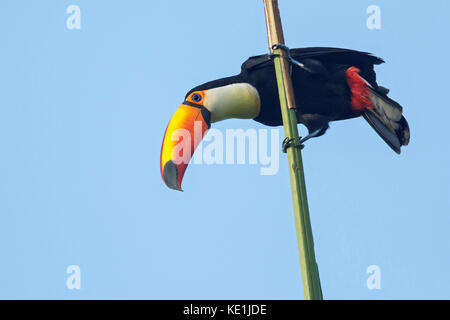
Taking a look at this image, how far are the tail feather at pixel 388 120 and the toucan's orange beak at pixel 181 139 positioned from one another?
60.0 inches

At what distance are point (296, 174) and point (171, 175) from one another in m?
1.94

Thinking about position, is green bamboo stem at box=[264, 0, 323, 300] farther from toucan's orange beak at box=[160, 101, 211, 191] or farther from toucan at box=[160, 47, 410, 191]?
toucan at box=[160, 47, 410, 191]

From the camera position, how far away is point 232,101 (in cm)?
715

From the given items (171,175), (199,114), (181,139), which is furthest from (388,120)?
(171,175)

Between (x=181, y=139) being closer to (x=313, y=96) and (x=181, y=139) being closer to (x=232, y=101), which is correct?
(x=232, y=101)

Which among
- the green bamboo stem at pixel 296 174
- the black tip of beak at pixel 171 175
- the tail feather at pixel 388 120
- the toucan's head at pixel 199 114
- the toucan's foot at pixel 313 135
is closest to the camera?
the green bamboo stem at pixel 296 174

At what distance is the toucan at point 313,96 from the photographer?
7109 mm

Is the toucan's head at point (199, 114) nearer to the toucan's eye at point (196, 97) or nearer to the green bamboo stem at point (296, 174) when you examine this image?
the toucan's eye at point (196, 97)

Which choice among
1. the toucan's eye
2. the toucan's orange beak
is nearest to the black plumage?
the toucan's eye

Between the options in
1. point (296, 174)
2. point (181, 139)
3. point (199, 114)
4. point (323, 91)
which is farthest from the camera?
point (323, 91)

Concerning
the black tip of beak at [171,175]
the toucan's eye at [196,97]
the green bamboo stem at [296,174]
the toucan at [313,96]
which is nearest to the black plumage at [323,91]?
the toucan at [313,96]

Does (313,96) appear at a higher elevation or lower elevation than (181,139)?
higher

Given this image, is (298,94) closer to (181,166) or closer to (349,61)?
(349,61)

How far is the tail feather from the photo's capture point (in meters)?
7.34
